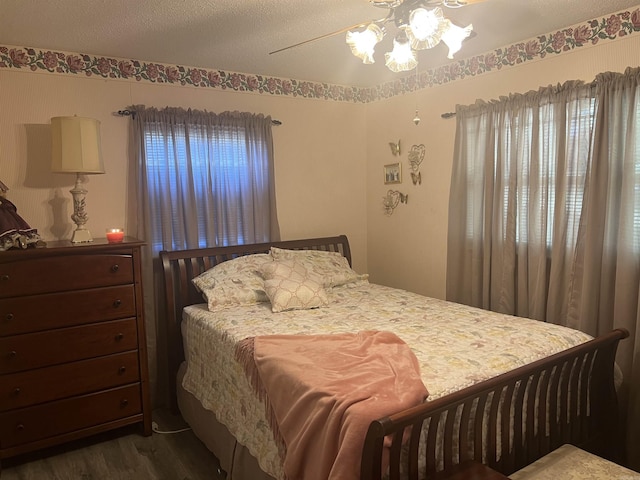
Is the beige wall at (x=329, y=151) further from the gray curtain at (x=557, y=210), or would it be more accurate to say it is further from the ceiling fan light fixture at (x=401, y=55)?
the ceiling fan light fixture at (x=401, y=55)

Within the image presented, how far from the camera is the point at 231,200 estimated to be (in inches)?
145

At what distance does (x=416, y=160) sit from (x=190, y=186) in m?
1.84

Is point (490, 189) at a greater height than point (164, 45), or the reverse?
point (164, 45)

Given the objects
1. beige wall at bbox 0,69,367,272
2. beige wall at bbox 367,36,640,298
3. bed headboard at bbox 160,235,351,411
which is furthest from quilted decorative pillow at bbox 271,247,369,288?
beige wall at bbox 367,36,640,298

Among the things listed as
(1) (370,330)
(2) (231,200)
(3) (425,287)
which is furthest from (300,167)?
(1) (370,330)

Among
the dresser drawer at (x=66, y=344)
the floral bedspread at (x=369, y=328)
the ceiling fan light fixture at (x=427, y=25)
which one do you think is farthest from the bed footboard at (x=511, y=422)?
the dresser drawer at (x=66, y=344)

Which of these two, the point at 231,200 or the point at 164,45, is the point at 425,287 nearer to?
the point at 231,200

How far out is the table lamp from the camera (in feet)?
9.14

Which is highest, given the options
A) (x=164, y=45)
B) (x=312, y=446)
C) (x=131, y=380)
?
(x=164, y=45)

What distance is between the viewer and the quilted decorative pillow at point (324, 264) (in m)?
3.55

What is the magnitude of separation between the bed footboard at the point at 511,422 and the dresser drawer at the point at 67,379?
1.97 meters

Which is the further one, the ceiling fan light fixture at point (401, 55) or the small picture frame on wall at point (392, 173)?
the small picture frame on wall at point (392, 173)

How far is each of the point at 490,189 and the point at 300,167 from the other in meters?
1.61

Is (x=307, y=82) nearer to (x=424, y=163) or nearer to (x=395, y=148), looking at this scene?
(x=395, y=148)
